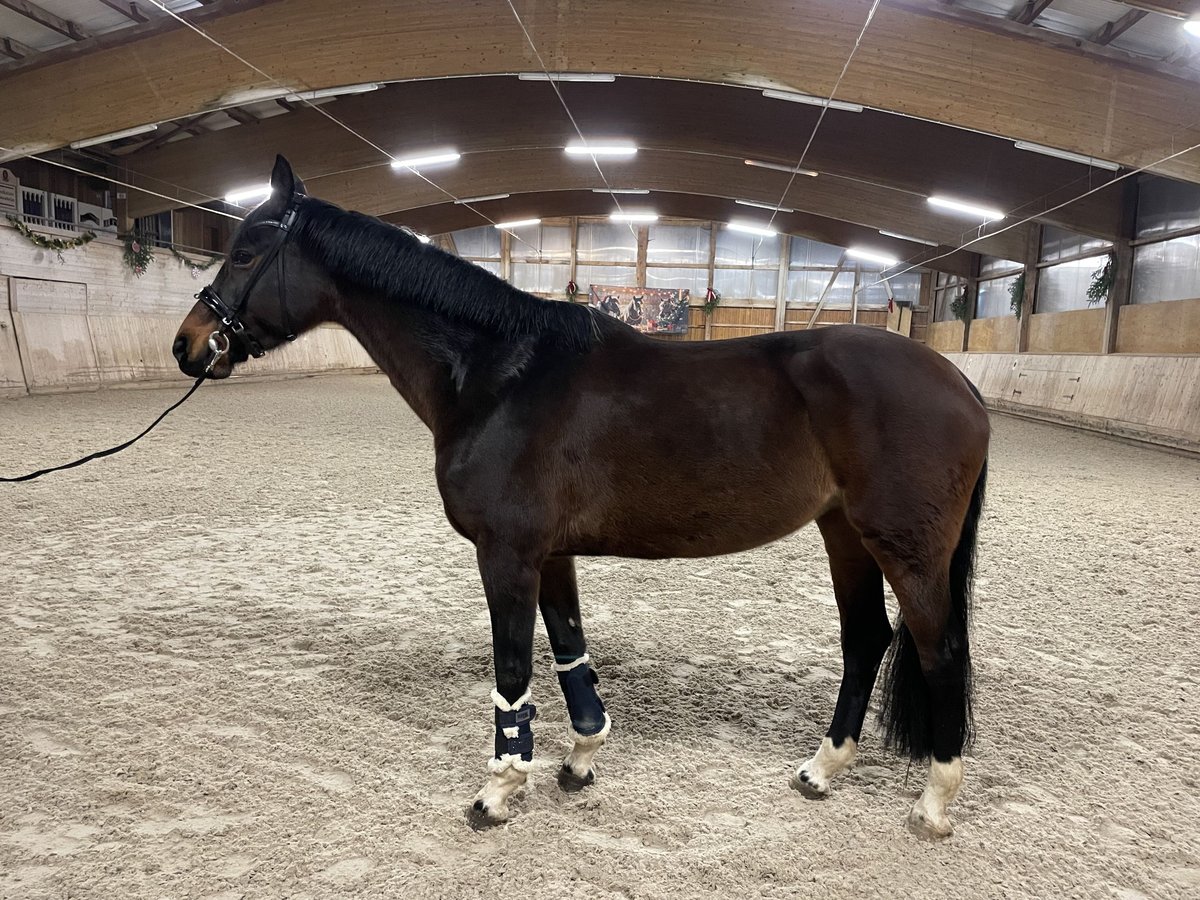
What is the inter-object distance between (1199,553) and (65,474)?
9393 mm

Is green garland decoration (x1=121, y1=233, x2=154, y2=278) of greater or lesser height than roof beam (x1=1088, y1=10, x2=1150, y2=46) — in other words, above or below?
below

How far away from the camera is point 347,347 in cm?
2377

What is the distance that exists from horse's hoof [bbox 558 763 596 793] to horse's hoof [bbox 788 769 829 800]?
66 centimetres

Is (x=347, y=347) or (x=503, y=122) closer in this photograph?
(x=503, y=122)

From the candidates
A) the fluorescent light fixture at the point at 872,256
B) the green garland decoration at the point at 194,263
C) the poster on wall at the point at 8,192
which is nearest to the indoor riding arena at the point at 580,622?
the poster on wall at the point at 8,192

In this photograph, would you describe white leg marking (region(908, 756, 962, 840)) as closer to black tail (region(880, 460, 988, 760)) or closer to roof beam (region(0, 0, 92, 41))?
black tail (region(880, 460, 988, 760))

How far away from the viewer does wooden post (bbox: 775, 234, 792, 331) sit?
29.7 metres

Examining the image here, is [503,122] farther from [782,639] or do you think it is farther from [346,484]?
[782,639]

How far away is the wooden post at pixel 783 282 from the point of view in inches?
1169

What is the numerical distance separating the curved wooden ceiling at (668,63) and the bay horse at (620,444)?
9623 mm

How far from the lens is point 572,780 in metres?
2.27

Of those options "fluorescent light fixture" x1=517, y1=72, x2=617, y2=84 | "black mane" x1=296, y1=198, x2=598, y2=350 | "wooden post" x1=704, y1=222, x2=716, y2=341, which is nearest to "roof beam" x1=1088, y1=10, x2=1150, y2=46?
"fluorescent light fixture" x1=517, y1=72, x2=617, y2=84

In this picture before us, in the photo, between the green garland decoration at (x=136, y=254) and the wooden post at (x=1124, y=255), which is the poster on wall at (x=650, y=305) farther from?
the green garland decoration at (x=136, y=254)

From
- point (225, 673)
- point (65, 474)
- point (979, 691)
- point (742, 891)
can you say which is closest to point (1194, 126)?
point (979, 691)
